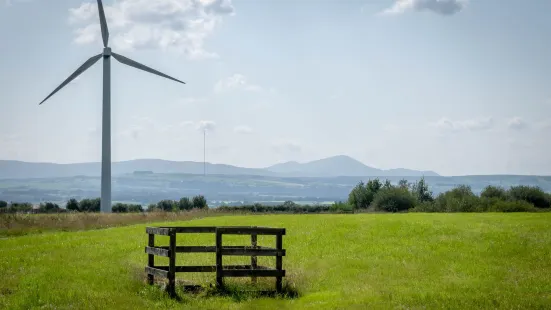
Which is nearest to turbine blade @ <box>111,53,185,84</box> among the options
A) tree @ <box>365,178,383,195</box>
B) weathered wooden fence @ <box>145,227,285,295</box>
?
tree @ <box>365,178,383,195</box>

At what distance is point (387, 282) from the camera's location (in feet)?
81.7

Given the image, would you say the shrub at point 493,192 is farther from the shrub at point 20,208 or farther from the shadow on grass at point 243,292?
the shadow on grass at point 243,292

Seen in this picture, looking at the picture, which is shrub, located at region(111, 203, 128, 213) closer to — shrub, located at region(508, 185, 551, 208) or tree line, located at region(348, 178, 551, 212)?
tree line, located at region(348, 178, 551, 212)

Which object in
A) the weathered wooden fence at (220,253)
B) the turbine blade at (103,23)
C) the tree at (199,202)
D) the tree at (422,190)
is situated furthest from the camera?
the tree at (422,190)

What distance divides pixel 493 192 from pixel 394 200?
10.7 meters

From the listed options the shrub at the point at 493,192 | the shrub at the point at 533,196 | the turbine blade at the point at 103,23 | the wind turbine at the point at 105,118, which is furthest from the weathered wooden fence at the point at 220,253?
the turbine blade at the point at 103,23

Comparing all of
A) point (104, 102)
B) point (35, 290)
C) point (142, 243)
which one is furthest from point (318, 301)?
point (104, 102)

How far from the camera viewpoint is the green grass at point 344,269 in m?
21.0

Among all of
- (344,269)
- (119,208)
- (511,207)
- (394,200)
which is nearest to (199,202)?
(119,208)

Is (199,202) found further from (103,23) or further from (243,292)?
(243,292)

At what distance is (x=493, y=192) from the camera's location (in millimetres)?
76625

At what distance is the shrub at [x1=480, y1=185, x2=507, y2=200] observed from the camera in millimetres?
75512

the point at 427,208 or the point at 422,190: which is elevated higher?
the point at 422,190

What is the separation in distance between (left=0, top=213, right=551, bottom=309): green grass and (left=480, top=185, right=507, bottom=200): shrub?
32176 millimetres
